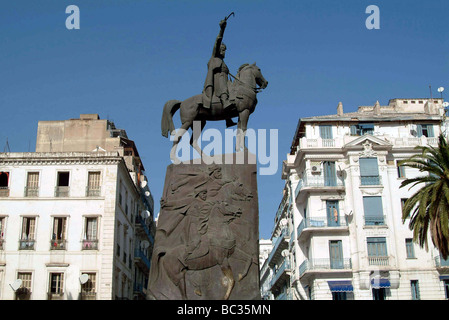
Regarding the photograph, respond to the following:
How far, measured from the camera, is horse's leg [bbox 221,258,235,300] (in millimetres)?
15086

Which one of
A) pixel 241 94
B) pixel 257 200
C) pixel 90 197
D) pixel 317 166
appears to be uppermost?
pixel 317 166

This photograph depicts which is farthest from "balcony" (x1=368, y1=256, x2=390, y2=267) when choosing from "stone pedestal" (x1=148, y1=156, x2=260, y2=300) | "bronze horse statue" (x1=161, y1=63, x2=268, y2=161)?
"stone pedestal" (x1=148, y1=156, x2=260, y2=300)

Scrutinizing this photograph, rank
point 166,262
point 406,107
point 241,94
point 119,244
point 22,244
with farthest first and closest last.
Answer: point 406,107
point 119,244
point 22,244
point 241,94
point 166,262

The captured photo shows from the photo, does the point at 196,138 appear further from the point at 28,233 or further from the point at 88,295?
the point at 28,233

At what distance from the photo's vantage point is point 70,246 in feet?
155

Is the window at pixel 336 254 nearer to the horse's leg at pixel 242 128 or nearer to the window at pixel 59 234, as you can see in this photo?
the window at pixel 59 234

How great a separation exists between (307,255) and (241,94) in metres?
39.1

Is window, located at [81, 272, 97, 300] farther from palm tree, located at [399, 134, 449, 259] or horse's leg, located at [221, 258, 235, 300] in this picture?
horse's leg, located at [221, 258, 235, 300]

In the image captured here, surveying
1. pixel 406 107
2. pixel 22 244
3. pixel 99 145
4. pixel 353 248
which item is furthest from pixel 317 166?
pixel 22 244

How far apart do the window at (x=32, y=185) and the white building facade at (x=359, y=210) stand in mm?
21769

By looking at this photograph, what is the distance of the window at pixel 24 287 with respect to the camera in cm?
4559

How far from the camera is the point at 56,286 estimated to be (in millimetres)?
46344

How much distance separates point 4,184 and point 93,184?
22.5ft
